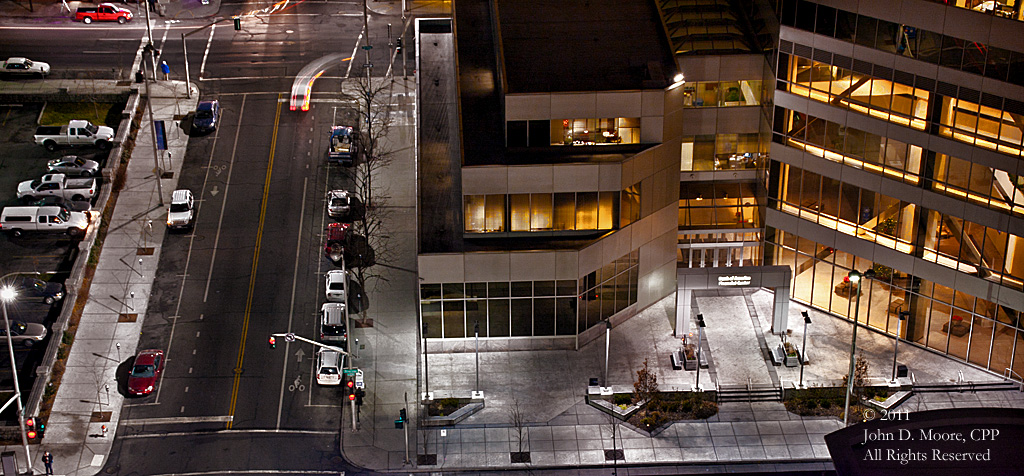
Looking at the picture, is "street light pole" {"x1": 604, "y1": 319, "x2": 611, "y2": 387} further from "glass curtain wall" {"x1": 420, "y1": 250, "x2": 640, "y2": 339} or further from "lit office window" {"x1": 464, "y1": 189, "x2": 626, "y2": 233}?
"lit office window" {"x1": 464, "y1": 189, "x2": 626, "y2": 233}

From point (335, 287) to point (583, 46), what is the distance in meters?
22.9

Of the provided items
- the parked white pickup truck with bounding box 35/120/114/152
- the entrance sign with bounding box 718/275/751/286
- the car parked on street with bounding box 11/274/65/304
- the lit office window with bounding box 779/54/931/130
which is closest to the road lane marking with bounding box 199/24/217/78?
the parked white pickup truck with bounding box 35/120/114/152

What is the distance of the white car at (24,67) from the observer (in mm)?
120562

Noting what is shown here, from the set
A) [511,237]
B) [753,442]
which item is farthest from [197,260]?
[753,442]

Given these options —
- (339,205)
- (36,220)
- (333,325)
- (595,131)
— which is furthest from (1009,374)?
(36,220)

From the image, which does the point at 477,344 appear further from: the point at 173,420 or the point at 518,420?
the point at 173,420

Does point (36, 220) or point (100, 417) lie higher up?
Answer: point (36, 220)

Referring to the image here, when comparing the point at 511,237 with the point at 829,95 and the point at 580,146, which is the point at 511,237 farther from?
the point at 829,95

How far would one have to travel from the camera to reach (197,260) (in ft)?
330

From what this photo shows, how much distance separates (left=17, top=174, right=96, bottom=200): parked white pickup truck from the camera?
106m

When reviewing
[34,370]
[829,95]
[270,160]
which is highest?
[829,95]

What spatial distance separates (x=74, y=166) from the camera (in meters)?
109

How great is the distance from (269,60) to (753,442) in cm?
6033

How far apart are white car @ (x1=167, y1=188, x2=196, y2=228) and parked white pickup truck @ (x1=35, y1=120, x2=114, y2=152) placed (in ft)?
38.1
